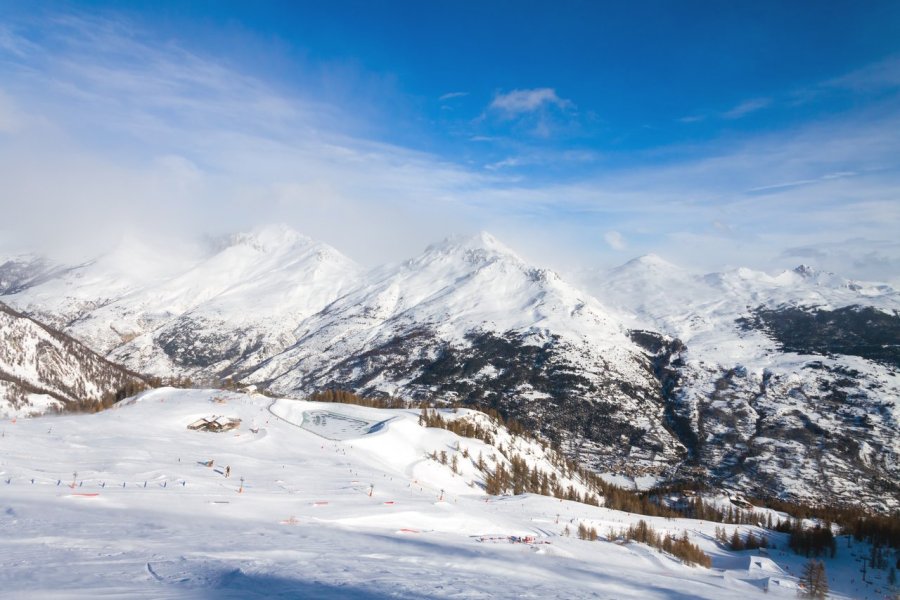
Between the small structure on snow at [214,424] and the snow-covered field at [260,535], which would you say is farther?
the small structure on snow at [214,424]

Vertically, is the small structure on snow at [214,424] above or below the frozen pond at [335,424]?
above

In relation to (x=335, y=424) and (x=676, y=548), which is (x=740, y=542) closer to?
(x=676, y=548)

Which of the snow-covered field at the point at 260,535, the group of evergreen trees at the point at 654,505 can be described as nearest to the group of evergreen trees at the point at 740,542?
the group of evergreen trees at the point at 654,505

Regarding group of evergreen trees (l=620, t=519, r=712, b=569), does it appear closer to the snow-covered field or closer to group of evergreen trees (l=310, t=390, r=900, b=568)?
the snow-covered field

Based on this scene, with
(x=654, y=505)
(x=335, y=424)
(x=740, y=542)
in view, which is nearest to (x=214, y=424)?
(x=335, y=424)

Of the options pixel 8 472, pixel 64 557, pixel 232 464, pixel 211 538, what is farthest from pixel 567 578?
pixel 232 464

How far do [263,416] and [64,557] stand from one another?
71.8m

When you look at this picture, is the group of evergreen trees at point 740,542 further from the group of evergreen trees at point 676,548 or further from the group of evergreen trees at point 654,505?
the group of evergreen trees at point 676,548

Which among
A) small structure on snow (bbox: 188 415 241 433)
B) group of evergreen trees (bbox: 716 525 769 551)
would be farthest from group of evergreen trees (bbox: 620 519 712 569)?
small structure on snow (bbox: 188 415 241 433)

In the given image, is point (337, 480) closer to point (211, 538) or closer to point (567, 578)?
point (211, 538)

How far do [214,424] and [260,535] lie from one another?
2132 inches

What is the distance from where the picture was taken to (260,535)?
2100 cm

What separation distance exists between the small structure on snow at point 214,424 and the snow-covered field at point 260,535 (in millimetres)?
5389

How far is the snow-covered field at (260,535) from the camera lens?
1430 centimetres
